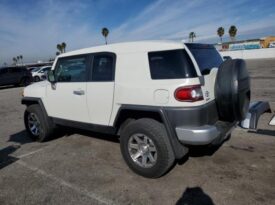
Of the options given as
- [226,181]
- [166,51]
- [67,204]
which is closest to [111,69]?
[166,51]

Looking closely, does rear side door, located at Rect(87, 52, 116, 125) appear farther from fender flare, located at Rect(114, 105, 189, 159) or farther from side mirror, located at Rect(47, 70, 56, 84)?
side mirror, located at Rect(47, 70, 56, 84)

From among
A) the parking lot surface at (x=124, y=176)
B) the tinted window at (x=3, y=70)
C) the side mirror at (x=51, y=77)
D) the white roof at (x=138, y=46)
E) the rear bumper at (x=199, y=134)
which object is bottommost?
the parking lot surface at (x=124, y=176)

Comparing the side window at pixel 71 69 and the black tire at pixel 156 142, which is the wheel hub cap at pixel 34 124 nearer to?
the side window at pixel 71 69

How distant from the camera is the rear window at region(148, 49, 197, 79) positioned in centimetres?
320

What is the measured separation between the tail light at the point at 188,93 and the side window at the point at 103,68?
1.16 metres

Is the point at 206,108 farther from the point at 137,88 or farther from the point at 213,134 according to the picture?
the point at 137,88

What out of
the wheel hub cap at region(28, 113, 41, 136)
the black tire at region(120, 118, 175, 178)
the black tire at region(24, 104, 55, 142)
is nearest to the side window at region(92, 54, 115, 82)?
the black tire at region(120, 118, 175, 178)

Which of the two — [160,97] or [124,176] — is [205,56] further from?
[124,176]

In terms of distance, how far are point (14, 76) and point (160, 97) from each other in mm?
20098

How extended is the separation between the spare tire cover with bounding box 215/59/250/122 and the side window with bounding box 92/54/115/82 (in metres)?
1.57

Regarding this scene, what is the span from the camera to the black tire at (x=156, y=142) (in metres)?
3.34

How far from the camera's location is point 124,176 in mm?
3734

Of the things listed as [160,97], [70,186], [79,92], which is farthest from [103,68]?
[70,186]

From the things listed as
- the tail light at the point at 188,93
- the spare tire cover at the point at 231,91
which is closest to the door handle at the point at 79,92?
the tail light at the point at 188,93
